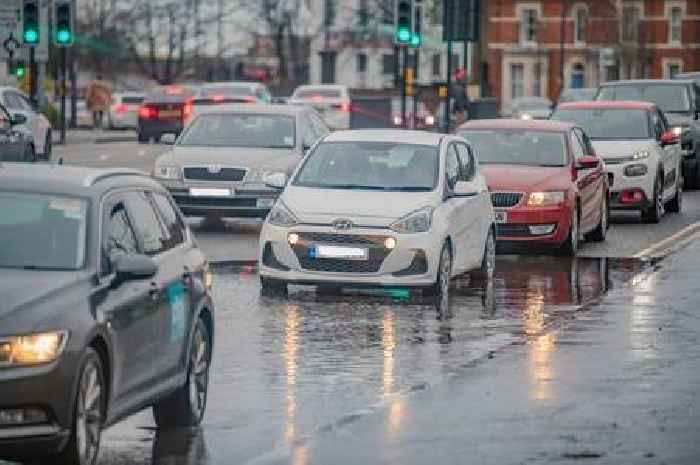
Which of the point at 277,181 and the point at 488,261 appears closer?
the point at 488,261

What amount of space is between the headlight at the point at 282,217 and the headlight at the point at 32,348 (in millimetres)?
9816

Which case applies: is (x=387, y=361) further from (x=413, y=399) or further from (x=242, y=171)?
(x=242, y=171)

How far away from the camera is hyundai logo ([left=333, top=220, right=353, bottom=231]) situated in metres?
19.7

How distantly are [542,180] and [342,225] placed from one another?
20.2ft

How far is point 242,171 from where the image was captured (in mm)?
28734

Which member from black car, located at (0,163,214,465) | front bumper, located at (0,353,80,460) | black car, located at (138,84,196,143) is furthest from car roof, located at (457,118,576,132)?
black car, located at (138,84,196,143)

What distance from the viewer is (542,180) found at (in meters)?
25.5

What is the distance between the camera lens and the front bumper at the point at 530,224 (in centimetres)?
2512

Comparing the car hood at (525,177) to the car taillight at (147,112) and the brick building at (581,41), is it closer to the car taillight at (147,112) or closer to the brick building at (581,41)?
the car taillight at (147,112)

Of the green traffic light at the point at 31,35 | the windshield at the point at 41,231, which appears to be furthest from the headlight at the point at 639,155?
the green traffic light at the point at 31,35

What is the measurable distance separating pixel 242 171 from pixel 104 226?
17452 mm

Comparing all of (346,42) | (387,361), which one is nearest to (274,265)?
(387,361)

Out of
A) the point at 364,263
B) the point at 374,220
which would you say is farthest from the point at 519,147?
the point at 364,263

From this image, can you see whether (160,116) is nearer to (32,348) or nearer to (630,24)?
(32,348)
